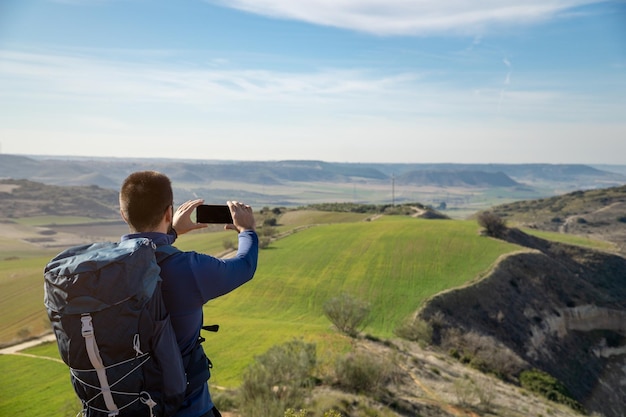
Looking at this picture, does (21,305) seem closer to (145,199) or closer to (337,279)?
(337,279)

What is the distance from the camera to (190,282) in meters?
3.14

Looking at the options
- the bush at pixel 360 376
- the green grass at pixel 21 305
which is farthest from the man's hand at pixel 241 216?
the green grass at pixel 21 305

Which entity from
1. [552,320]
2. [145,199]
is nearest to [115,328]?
[145,199]

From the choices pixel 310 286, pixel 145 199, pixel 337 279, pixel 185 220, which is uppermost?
pixel 145 199

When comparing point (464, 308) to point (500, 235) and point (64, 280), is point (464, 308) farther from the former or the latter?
point (64, 280)

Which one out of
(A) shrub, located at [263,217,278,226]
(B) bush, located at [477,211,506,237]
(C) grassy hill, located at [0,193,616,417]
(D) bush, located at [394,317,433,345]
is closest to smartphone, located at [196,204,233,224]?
(C) grassy hill, located at [0,193,616,417]

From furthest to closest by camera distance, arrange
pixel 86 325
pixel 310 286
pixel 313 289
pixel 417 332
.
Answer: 1. pixel 310 286
2. pixel 313 289
3. pixel 417 332
4. pixel 86 325

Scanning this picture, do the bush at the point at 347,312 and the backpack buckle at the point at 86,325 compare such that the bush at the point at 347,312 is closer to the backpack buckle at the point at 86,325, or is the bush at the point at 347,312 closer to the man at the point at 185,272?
the man at the point at 185,272

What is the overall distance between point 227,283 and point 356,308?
31.8 metres

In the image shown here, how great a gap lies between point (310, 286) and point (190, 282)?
4881 centimetres

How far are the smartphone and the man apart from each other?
1.45 feet

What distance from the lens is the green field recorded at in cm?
2616

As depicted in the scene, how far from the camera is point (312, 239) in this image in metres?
69.8

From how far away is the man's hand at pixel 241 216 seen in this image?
3709 millimetres
